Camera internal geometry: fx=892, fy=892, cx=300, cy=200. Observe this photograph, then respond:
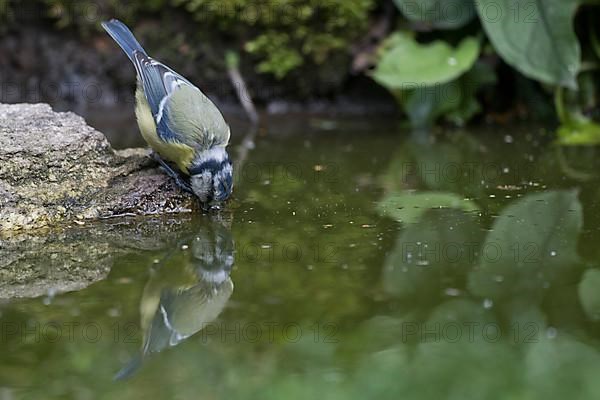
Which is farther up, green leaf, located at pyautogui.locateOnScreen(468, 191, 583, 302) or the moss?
green leaf, located at pyautogui.locateOnScreen(468, 191, 583, 302)

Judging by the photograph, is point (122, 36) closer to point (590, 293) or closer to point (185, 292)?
point (185, 292)

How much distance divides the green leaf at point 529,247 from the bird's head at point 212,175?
1.05 meters

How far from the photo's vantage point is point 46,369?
2279 millimetres

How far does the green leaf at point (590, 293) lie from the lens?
8.61 feet

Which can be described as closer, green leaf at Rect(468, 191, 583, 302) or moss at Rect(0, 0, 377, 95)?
green leaf at Rect(468, 191, 583, 302)

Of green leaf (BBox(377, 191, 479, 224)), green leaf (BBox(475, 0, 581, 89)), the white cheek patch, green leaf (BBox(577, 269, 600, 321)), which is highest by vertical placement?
the white cheek patch

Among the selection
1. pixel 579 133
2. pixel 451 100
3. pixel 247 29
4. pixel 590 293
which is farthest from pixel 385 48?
pixel 590 293

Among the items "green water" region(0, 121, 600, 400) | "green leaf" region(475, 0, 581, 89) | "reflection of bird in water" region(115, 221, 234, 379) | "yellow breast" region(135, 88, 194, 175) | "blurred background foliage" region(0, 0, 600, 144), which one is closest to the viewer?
"green water" region(0, 121, 600, 400)

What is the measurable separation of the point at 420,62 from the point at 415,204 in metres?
1.83

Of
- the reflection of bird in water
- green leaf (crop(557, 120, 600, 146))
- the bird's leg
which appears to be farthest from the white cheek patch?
green leaf (crop(557, 120, 600, 146))

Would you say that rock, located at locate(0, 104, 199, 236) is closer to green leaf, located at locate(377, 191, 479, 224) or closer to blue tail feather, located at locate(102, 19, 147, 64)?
blue tail feather, located at locate(102, 19, 147, 64)

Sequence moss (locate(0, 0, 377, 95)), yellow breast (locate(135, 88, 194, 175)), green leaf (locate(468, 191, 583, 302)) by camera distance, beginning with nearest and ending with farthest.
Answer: green leaf (locate(468, 191, 583, 302))
yellow breast (locate(135, 88, 194, 175))
moss (locate(0, 0, 377, 95))

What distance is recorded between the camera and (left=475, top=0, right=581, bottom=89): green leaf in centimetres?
507

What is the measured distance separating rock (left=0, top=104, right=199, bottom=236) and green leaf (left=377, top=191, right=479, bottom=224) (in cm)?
82
